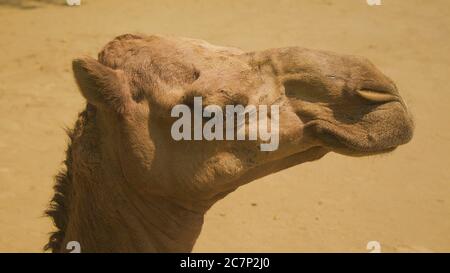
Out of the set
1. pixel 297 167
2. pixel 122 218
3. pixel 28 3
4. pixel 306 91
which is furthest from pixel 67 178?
pixel 28 3

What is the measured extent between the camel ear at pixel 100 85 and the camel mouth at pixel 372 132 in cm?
87

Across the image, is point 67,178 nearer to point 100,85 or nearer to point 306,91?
point 100,85

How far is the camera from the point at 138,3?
11.6 metres

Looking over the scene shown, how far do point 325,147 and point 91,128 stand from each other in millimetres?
1085

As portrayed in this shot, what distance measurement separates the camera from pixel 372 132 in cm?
238

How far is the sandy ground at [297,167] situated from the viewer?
18.3 feet

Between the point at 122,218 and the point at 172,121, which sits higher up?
the point at 172,121

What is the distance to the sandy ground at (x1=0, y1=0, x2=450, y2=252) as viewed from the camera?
5586mm

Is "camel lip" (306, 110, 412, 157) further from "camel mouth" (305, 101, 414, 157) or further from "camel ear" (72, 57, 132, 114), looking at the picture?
"camel ear" (72, 57, 132, 114)

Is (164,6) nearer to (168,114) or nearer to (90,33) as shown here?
(90,33)

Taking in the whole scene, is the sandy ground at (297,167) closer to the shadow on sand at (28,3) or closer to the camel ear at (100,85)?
the shadow on sand at (28,3)

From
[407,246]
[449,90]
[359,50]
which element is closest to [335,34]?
[359,50]

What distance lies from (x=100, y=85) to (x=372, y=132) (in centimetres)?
118

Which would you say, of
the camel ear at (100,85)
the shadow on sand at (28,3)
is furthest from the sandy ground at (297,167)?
the camel ear at (100,85)
